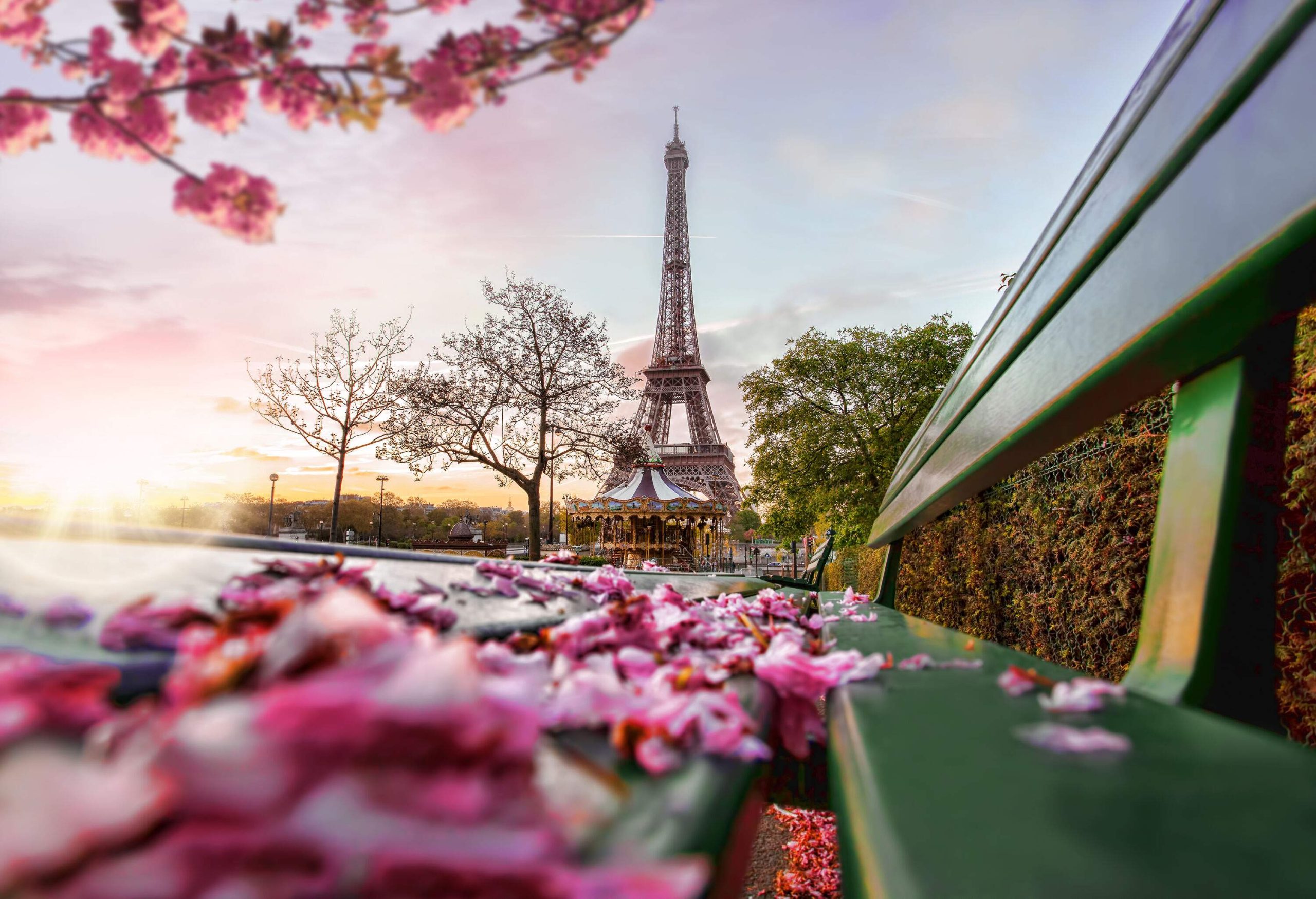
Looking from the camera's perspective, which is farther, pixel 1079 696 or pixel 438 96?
pixel 438 96

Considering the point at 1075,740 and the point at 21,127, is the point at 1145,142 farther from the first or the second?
the point at 21,127

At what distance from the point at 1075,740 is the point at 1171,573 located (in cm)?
52

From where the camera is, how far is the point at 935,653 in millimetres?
1212

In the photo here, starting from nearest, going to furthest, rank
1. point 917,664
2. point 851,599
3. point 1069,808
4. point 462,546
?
point 1069,808 < point 917,664 < point 851,599 < point 462,546

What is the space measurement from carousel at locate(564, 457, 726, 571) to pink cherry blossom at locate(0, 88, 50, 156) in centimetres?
1630

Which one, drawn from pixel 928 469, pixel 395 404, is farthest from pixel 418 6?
pixel 395 404

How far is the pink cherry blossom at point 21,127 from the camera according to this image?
3.32ft

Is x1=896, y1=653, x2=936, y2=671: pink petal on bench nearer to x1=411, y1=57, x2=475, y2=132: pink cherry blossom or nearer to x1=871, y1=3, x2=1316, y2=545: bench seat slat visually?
x1=871, y1=3, x2=1316, y2=545: bench seat slat

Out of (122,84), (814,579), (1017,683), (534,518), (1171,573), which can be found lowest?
(534,518)

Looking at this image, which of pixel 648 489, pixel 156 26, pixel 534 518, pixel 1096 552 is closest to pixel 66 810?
pixel 156 26

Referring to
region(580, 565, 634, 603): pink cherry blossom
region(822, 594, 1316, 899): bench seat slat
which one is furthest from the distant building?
region(822, 594, 1316, 899): bench seat slat

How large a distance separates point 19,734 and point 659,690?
55 centimetres

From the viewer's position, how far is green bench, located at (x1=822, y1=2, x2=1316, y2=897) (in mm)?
431

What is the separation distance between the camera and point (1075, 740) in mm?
614
